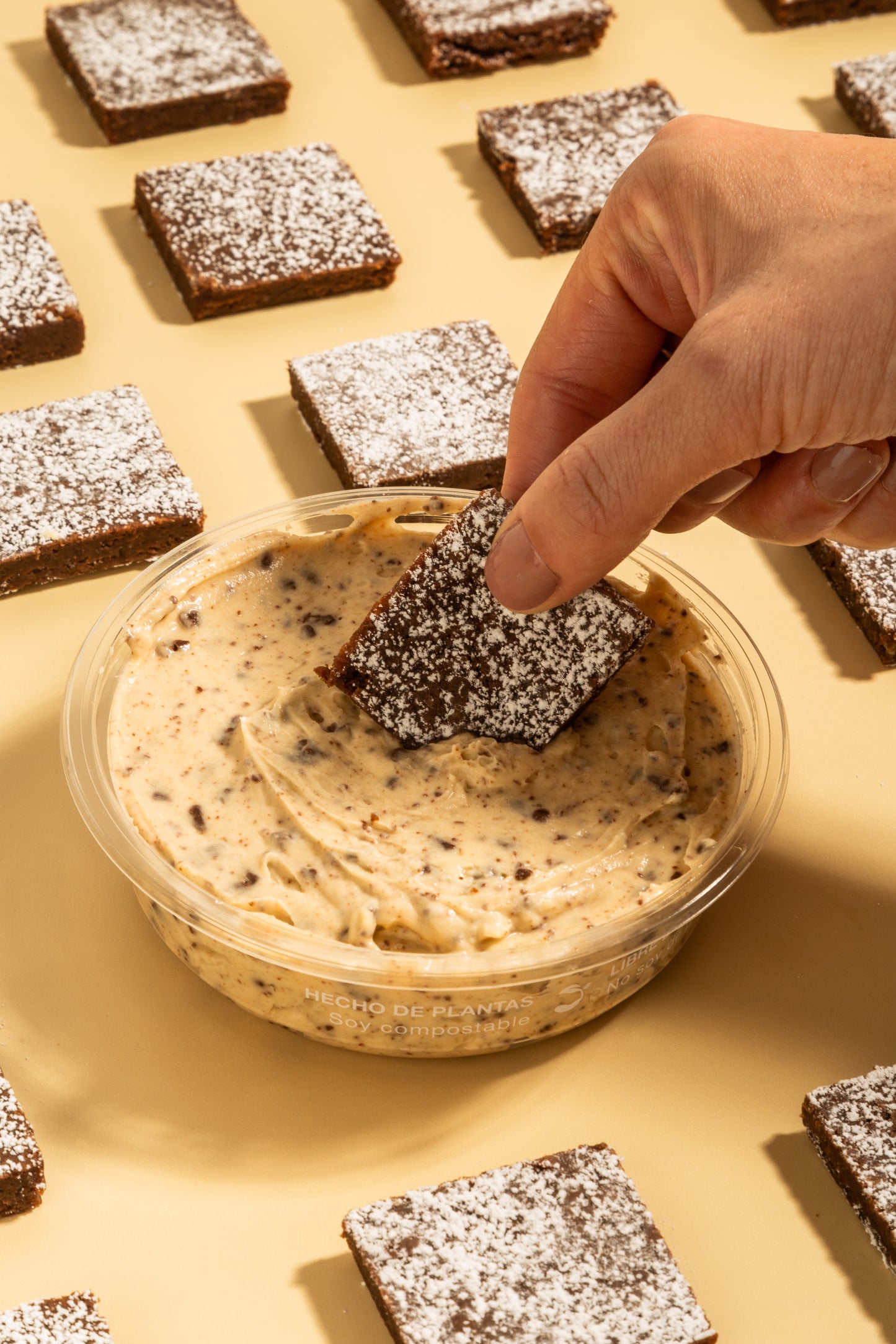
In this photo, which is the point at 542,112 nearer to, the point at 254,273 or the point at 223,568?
the point at 254,273

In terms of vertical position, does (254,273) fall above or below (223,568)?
above

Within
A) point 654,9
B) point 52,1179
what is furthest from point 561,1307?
point 654,9

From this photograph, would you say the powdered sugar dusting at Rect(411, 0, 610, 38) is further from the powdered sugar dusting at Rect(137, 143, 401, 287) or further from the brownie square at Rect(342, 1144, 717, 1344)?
the brownie square at Rect(342, 1144, 717, 1344)

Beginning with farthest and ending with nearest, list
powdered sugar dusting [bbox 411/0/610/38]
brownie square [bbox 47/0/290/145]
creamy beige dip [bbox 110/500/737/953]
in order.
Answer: powdered sugar dusting [bbox 411/0/610/38], brownie square [bbox 47/0/290/145], creamy beige dip [bbox 110/500/737/953]

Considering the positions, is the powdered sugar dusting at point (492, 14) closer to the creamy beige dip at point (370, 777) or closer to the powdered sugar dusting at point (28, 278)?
the powdered sugar dusting at point (28, 278)

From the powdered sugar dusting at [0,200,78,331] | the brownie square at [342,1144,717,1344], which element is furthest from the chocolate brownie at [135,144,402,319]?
the brownie square at [342,1144,717,1344]

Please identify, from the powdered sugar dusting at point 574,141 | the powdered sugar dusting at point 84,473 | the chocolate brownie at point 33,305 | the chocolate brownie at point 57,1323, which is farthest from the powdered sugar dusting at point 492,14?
the chocolate brownie at point 57,1323
